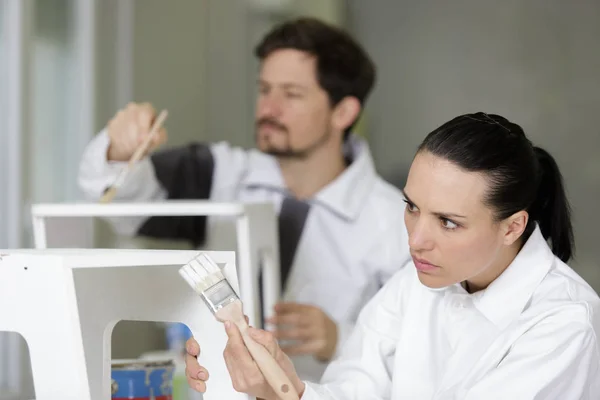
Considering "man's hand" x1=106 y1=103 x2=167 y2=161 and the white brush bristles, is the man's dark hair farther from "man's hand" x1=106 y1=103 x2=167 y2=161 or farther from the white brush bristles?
the white brush bristles

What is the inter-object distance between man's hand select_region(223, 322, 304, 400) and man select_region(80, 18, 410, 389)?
23.2 inches

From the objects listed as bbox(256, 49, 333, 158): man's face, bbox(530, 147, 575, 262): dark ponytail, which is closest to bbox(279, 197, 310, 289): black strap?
bbox(256, 49, 333, 158): man's face

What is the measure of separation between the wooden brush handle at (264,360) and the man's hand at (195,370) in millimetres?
85

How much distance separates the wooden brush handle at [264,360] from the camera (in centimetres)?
83

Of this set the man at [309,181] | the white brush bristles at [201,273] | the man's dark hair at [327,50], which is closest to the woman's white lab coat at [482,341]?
the white brush bristles at [201,273]

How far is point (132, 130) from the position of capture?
4.38 feet

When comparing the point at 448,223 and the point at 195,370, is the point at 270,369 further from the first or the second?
the point at 448,223

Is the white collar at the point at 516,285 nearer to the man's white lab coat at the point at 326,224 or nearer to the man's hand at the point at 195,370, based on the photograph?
the man's hand at the point at 195,370

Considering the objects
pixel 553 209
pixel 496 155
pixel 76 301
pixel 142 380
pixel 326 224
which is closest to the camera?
pixel 76 301

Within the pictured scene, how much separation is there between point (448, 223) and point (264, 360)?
10.2 inches

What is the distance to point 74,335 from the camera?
78cm

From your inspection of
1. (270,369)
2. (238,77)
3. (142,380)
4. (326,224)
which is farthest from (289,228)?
Result: (238,77)

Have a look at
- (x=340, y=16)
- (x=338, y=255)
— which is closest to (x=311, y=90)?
(x=338, y=255)

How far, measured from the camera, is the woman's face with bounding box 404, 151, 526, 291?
89cm
